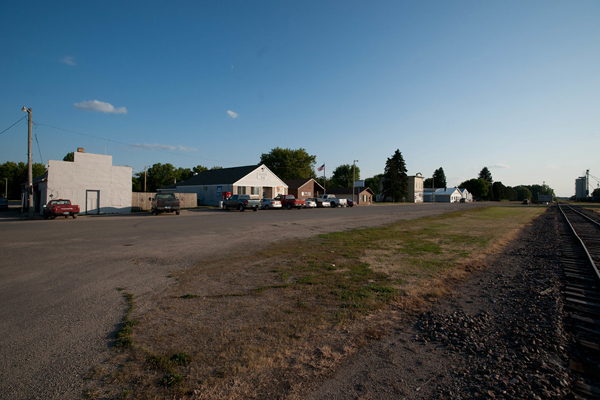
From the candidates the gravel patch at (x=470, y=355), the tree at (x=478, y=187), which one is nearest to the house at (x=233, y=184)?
the gravel patch at (x=470, y=355)

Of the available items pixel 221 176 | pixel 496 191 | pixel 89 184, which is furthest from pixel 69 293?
pixel 496 191

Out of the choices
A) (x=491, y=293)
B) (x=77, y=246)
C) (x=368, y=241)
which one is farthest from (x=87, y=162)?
(x=491, y=293)

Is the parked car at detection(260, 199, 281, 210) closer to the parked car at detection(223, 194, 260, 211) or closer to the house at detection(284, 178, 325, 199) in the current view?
the parked car at detection(223, 194, 260, 211)

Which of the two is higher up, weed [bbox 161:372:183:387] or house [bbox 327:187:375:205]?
house [bbox 327:187:375:205]

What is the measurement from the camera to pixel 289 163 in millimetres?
87625

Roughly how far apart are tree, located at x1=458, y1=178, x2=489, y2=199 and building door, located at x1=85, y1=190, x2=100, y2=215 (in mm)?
137358

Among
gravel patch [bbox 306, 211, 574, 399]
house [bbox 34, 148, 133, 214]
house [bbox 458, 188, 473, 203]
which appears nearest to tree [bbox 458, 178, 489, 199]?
house [bbox 458, 188, 473, 203]

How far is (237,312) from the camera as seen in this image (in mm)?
5055

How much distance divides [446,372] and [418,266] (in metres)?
5.06

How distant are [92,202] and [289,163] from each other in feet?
200

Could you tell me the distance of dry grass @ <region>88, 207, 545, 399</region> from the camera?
10.6 ft

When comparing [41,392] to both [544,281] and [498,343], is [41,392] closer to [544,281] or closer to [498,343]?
[498,343]

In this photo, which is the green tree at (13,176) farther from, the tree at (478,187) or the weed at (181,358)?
the tree at (478,187)

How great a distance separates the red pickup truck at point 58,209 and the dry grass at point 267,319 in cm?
2178
